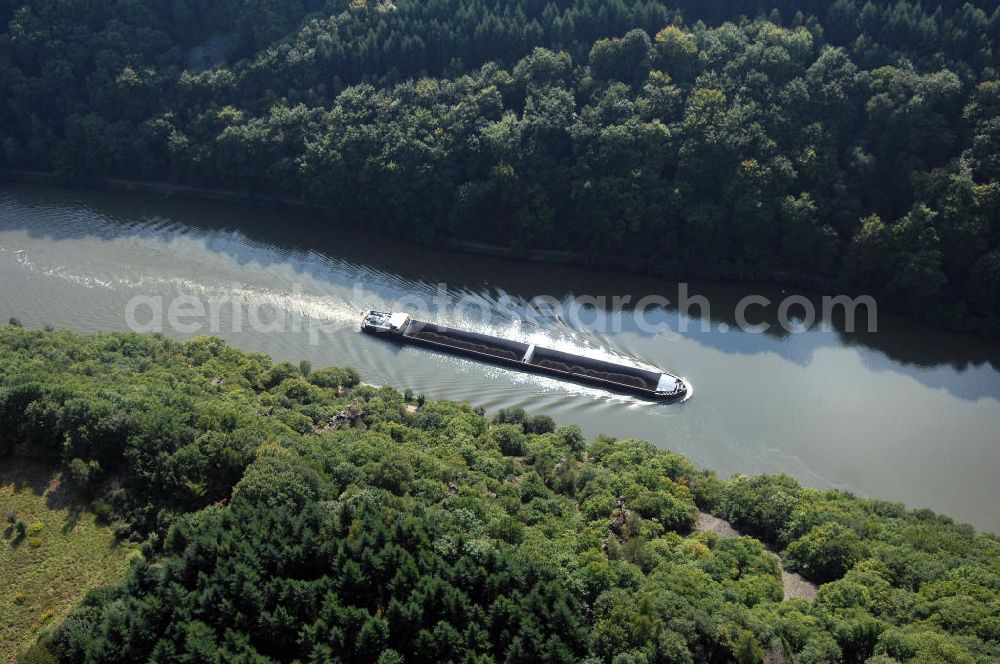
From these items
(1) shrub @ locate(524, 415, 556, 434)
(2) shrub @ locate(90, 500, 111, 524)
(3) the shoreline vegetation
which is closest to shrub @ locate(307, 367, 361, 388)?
(3) the shoreline vegetation

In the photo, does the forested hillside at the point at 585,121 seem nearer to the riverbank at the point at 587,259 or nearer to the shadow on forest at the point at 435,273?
the riverbank at the point at 587,259

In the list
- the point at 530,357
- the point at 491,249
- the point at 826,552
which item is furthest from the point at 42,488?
the point at 491,249

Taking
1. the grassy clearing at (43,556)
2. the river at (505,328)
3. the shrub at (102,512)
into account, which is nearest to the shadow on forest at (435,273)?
the river at (505,328)

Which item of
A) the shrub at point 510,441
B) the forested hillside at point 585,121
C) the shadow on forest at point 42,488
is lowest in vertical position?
the shadow on forest at point 42,488

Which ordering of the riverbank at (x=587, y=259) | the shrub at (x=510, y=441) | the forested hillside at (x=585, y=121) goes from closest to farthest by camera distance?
1. the shrub at (x=510, y=441)
2. the riverbank at (x=587, y=259)
3. the forested hillside at (x=585, y=121)

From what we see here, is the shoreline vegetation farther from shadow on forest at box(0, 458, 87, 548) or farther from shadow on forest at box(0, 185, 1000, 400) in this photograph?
shadow on forest at box(0, 185, 1000, 400)

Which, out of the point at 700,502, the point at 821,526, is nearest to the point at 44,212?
the point at 700,502

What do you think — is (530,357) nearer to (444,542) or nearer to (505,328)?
(505,328)
